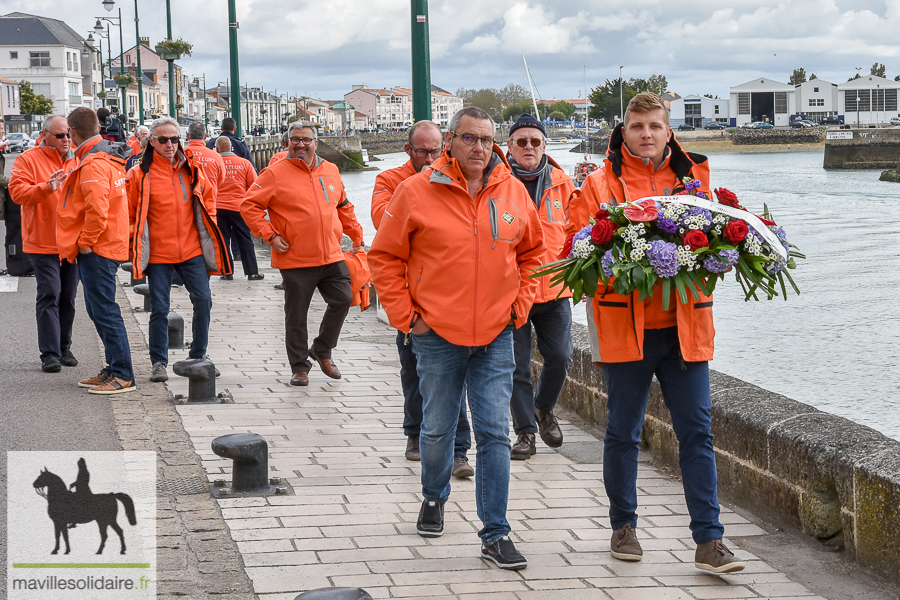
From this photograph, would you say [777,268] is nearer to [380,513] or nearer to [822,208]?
[380,513]

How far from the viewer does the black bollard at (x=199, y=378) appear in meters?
7.07

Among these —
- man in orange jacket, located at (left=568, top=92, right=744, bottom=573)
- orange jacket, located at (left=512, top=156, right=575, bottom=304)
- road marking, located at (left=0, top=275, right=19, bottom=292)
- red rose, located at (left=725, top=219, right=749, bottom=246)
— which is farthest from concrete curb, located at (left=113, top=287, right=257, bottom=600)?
road marking, located at (left=0, top=275, right=19, bottom=292)

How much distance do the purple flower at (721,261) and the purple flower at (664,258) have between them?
13cm

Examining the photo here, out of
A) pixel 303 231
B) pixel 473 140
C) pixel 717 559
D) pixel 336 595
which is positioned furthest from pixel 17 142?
pixel 336 595

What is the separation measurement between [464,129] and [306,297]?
12.5 feet

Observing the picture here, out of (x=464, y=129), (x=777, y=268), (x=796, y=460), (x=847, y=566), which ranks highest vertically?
(x=464, y=129)

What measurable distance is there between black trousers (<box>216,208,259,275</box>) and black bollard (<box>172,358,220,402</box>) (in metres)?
7.12

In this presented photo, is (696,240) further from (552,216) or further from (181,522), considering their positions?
(181,522)

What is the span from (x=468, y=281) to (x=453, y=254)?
12 centimetres

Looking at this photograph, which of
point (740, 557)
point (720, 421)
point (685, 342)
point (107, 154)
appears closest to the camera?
point (685, 342)

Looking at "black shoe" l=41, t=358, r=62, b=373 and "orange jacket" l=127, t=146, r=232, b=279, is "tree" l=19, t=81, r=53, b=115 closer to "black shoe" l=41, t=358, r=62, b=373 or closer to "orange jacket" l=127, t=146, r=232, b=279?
"black shoe" l=41, t=358, r=62, b=373

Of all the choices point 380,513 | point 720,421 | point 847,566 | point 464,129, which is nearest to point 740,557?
point 847,566

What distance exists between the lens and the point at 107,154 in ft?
24.5

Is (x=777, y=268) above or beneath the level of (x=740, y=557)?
above
